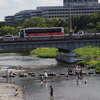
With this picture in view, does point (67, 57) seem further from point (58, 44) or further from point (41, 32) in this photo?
point (41, 32)

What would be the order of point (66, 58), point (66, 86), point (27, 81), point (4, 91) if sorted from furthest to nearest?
point (66, 58)
point (27, 81)
point (66, 86)
point (4, 91)

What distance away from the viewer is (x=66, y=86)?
7181 centimetres

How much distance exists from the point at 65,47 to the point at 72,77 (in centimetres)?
3696

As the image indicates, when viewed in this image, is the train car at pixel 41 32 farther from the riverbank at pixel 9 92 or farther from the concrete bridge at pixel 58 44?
the riverbank at pixel 9 92

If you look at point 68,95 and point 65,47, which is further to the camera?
point 65,47

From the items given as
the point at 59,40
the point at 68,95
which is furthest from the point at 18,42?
the point at 68,95

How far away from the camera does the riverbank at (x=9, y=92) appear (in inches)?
2381

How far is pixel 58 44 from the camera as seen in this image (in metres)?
119

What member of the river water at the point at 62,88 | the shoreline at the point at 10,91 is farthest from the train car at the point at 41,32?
the shoreline at the point at 10,91

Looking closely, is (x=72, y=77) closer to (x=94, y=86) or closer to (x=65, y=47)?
(x=94, y=86)

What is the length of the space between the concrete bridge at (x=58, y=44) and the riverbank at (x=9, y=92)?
131 ft

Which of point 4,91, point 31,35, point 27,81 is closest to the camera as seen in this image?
point 4,91

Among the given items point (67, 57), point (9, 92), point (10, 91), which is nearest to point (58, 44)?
point (67, 57)

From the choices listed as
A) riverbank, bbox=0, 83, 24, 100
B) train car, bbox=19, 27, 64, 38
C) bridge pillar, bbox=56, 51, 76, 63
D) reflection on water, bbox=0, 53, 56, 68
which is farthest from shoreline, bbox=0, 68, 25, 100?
train car, bbox=19, 27, 64, 38
